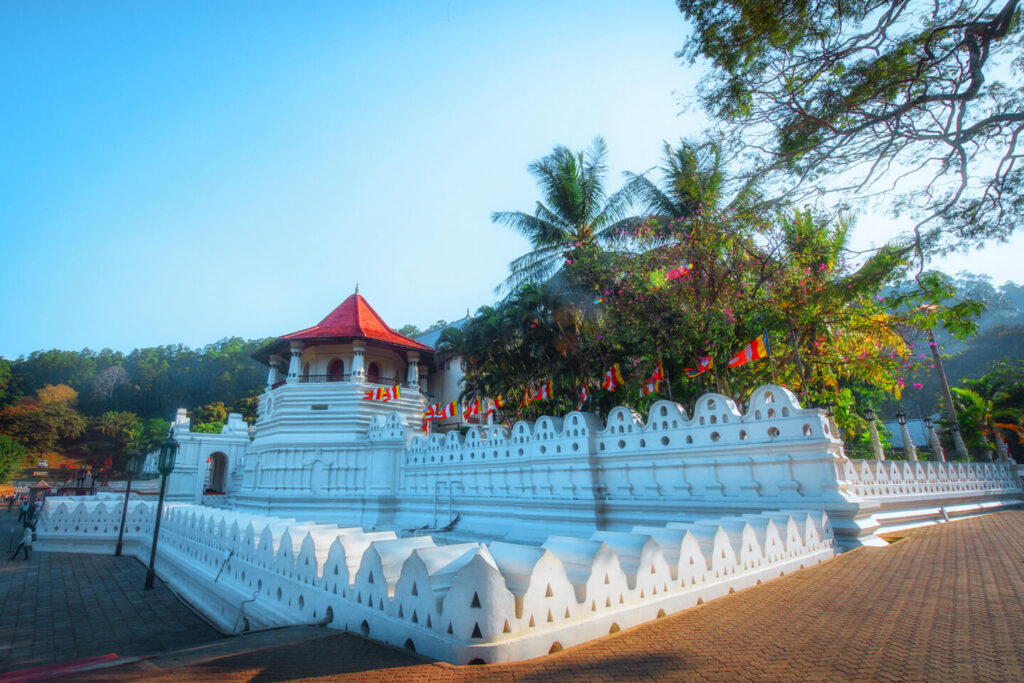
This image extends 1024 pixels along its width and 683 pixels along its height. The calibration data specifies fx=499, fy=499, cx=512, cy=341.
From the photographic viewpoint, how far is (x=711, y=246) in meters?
11.8

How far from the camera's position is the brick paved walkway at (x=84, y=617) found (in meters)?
6.63

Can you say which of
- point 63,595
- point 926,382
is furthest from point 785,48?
point 926,382

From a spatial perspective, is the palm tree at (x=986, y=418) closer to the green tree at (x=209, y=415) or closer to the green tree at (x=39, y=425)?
the green tree at (x=209, y=415)

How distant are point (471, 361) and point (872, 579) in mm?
14837

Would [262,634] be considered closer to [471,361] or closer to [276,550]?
[276,550]

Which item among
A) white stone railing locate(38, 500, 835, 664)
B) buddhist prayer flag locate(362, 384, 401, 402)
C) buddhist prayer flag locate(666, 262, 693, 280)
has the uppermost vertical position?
buddhist prayer flag locate(666, 262, 693, 280)

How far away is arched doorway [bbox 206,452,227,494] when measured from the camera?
110 ft

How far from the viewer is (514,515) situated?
12328 mm

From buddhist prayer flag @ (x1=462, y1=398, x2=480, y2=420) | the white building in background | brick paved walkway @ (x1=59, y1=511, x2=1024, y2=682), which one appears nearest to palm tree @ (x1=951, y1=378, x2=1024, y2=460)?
the white building in background

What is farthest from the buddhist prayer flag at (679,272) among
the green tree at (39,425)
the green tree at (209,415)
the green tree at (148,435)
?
the green tree at (39,425)

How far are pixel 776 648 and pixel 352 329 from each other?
902 inches

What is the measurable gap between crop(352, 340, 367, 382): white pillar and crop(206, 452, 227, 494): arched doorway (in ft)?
55.4

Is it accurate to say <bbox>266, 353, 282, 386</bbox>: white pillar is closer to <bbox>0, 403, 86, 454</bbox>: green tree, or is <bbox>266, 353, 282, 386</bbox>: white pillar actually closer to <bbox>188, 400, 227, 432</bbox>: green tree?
<bbox>188, 400, 227, 432</bbox>: green tree

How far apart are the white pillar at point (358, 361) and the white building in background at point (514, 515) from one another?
66 mm
